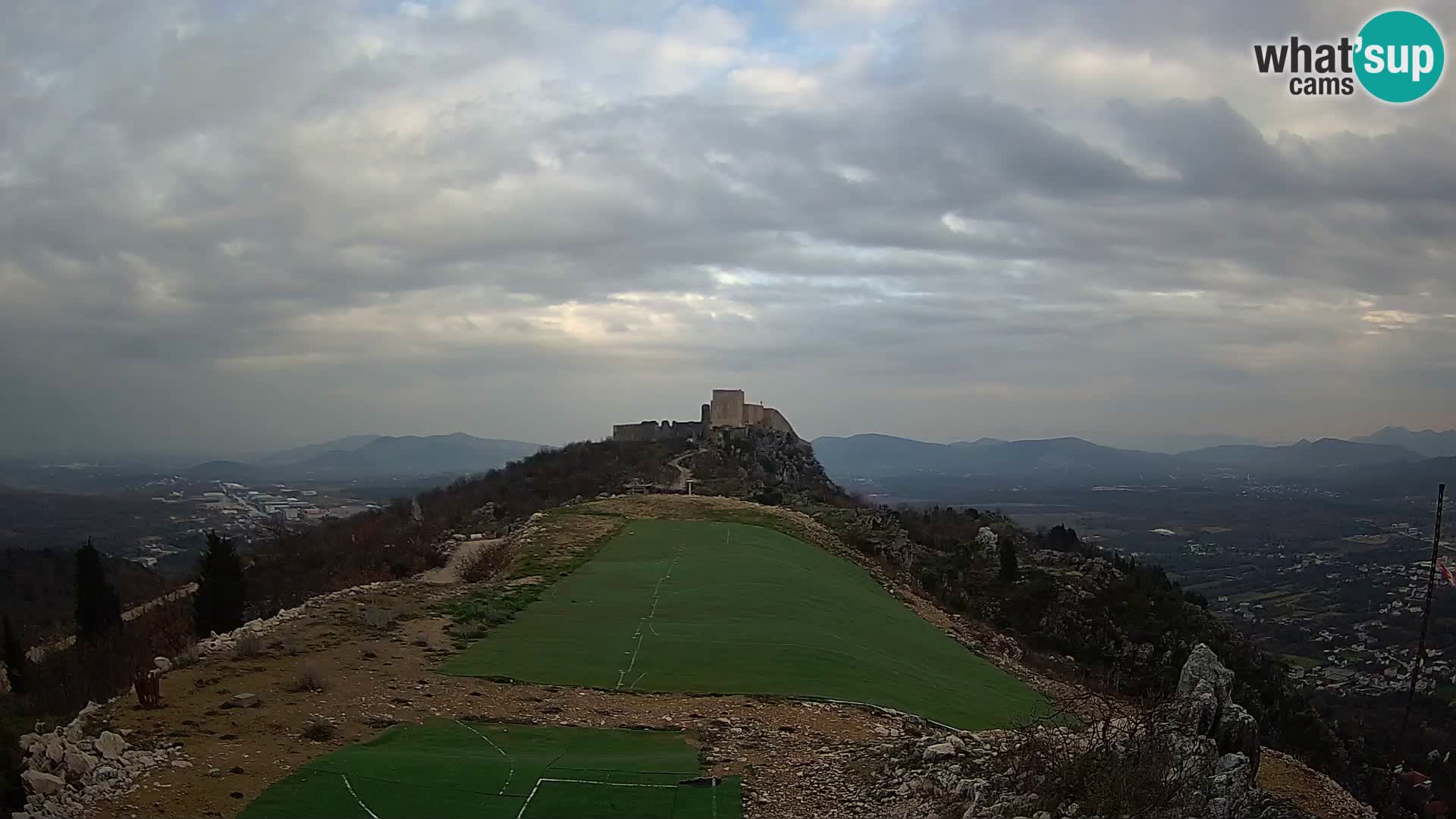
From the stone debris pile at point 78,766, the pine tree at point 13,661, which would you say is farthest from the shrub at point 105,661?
the stone debris pile at point 78,766

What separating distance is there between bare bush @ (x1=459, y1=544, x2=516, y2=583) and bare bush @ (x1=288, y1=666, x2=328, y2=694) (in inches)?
401

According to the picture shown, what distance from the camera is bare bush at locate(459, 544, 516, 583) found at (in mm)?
23578

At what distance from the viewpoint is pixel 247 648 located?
13.6m

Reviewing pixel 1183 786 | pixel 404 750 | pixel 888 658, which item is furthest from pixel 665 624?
pixel 1183 786

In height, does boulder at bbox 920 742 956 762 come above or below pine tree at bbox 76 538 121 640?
above

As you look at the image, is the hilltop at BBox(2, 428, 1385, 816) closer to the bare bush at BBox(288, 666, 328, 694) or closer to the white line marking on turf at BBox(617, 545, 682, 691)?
the bare bush at BBox(288, 666, 328, 694)

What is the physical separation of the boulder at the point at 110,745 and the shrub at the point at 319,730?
173cm

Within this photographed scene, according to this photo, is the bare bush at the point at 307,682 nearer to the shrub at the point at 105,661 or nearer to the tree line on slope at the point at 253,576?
the shrub at the point at 105,661

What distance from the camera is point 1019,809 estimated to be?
7.70 m

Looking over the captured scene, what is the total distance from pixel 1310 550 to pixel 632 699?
72626mm

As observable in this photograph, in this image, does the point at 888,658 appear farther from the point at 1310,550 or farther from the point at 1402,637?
the point at 1310,550

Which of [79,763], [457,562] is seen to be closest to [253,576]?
[457,562]

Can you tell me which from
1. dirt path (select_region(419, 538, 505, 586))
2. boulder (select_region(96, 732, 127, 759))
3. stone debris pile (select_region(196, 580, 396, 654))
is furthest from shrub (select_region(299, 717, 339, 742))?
dirt path (select_region(419, 538, 505, 586))

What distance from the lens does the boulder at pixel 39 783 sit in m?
7.95
